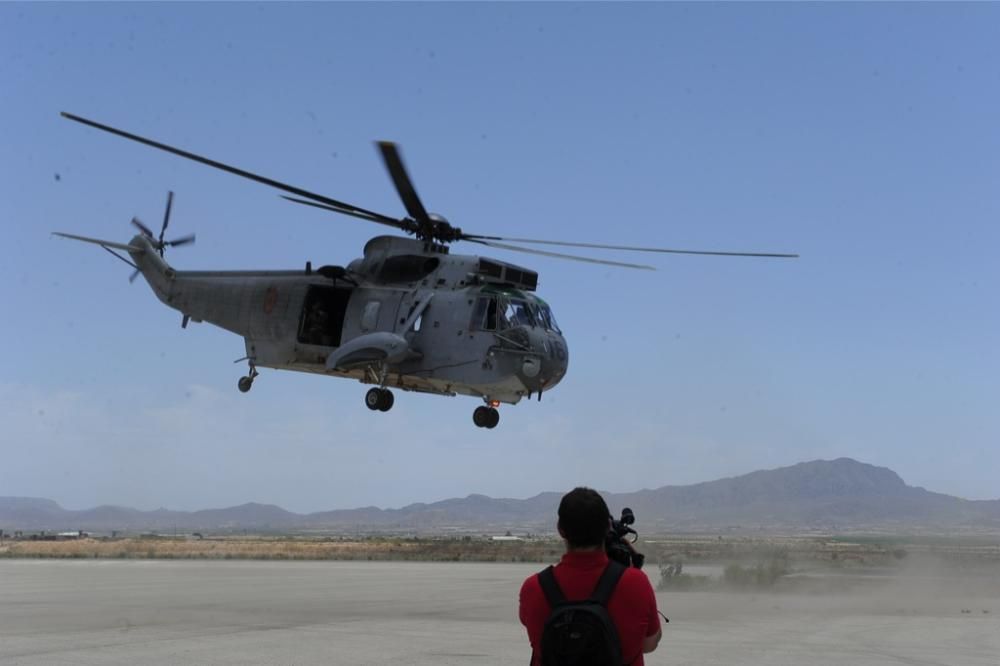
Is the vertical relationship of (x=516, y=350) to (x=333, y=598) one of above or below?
above

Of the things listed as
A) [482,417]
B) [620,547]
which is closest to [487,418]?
[482,417]

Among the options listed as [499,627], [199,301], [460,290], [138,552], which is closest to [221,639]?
[499,627]

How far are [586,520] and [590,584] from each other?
0.91 feet

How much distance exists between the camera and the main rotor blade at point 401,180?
19.2 meters

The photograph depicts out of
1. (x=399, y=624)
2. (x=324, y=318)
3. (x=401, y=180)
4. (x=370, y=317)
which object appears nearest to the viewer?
(x=399, y=624)

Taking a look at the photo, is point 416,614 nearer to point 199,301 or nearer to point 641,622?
point 199,301

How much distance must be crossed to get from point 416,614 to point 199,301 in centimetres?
997

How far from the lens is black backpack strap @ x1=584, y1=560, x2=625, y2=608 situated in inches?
182

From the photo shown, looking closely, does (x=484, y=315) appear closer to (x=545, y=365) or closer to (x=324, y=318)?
(x=545, y=365)

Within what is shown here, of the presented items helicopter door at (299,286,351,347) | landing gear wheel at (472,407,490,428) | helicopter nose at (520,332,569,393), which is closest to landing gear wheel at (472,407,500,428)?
landing gear wheel at (472,407,490,428)

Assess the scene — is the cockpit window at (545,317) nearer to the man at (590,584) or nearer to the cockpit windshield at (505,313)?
the cockpit windshield at (505,313)

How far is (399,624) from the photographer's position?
63.2ft

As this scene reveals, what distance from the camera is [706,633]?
18391 millimetres

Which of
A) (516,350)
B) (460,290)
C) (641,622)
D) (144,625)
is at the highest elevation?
(460,290)
